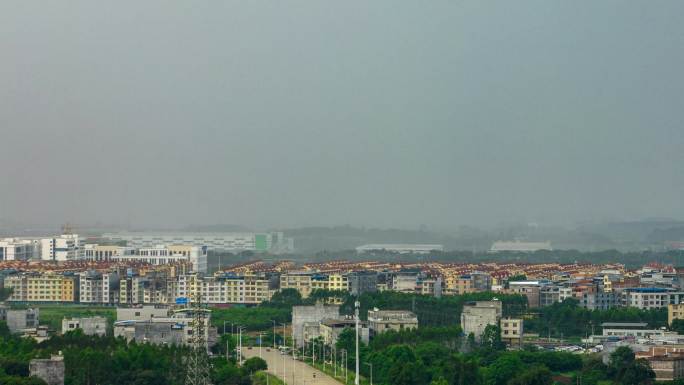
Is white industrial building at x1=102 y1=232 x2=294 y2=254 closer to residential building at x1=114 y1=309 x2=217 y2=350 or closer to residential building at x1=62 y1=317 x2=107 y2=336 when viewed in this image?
residential building at x1=62 y1=317 x2=107 y2=336

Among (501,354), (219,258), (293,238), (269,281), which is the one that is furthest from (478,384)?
(293,238)

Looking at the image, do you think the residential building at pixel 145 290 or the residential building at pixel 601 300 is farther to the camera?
the residential building at pixel 145 290

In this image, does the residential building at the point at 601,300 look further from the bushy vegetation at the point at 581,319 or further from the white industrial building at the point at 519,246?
the white industrial building at the point at 519,246

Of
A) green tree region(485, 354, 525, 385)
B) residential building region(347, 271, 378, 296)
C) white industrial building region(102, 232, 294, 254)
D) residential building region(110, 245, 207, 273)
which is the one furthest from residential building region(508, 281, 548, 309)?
white industrial building region(102, 232, 294, 254)

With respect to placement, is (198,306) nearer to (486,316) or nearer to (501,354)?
(501,354)

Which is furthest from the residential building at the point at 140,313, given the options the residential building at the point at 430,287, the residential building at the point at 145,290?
the residential building at the point at 430,287

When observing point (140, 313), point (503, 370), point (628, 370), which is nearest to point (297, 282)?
point (140, 313)
